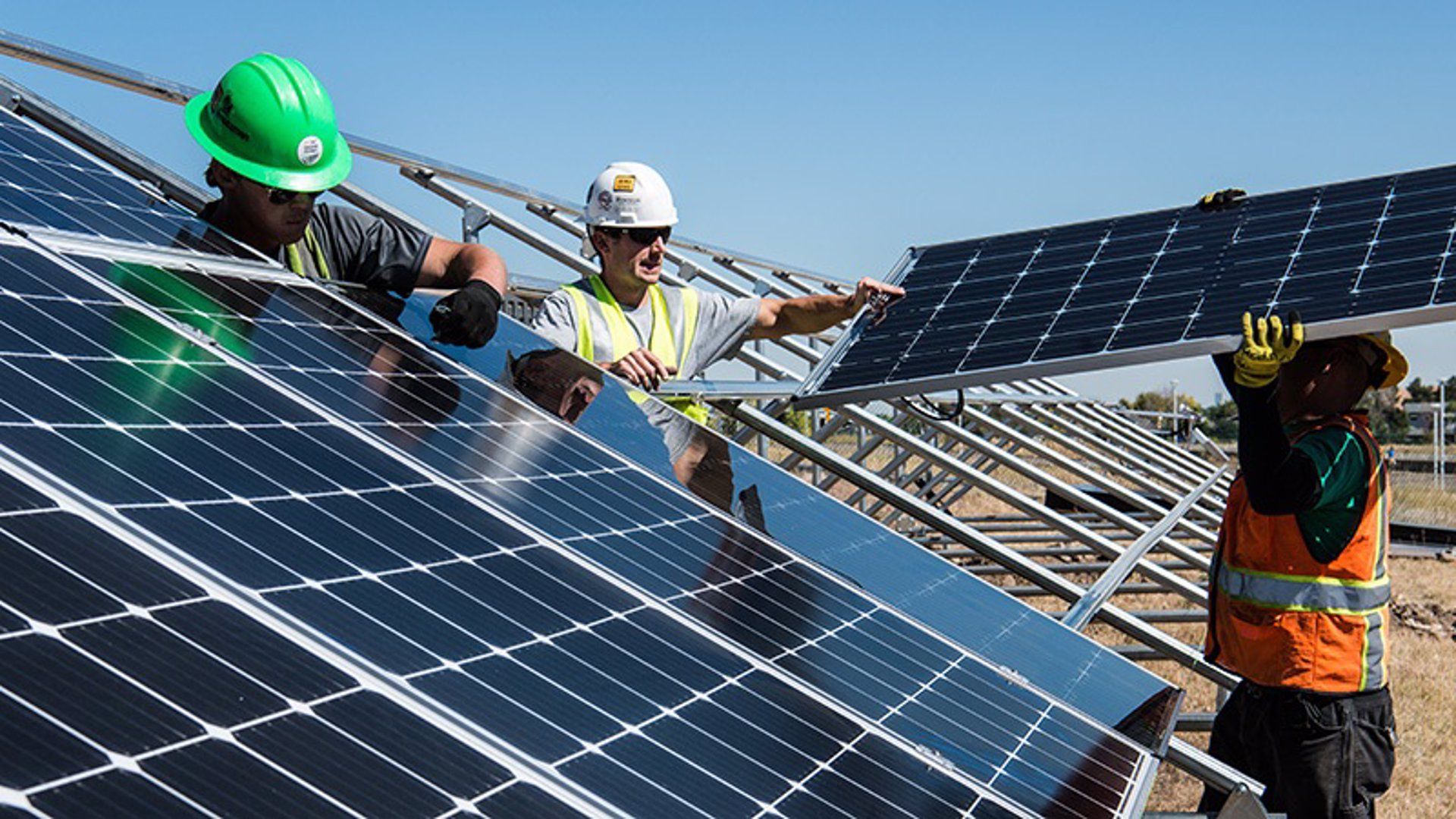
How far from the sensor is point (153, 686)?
194 cm

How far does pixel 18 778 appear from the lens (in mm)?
1621

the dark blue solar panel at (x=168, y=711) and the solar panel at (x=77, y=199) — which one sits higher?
the solar panel at (x=77, y=199)

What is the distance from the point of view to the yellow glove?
4.66 metres

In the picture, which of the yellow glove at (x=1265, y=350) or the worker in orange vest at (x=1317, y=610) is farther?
the worker in orange vest at (x=1317, y=610)

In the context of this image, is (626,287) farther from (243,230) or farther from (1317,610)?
(1317,610)

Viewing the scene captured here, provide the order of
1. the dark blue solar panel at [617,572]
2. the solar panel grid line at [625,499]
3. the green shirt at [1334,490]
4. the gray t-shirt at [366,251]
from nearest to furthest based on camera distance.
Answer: the dark blue solar panel at [617,572] < the solar panel grid line at [625,499] < the green shirt at [1334,490] < the gray t-shirt at [366,251]

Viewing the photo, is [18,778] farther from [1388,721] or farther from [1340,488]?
[1388,721]

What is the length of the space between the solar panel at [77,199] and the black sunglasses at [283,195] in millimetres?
202

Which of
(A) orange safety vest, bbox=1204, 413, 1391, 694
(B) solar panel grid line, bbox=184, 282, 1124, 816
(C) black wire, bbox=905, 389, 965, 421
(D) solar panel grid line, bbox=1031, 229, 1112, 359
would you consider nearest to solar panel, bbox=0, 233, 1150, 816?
(B) solar panel grid line, bbox=184, 282, 1124, 816

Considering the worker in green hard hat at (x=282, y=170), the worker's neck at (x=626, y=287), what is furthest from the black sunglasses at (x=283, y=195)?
the worker's neck at (x=626, y=287)

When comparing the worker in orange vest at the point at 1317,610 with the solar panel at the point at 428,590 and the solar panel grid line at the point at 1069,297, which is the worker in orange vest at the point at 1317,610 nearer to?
the solar panel grid line at the point at 1069,297

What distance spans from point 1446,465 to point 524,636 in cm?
4499

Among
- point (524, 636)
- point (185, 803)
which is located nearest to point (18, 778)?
point (185, 803)

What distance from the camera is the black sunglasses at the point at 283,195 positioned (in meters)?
4.81
